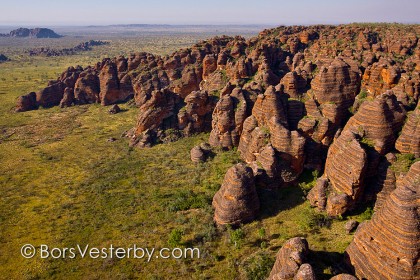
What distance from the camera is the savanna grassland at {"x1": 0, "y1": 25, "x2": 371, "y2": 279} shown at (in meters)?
32.7

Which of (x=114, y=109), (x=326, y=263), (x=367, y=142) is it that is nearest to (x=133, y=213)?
(x=326, y=263)

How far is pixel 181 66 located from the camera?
99938 mm

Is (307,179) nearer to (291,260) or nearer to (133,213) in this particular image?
(291,260)

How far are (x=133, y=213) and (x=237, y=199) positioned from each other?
1496 centimetres

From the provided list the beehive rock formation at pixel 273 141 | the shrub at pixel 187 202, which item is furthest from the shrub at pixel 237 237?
the beehive rock formation at pixel 273 141

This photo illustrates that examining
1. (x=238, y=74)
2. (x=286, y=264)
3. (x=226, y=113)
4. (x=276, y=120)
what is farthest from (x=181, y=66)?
(x=286, y=264)

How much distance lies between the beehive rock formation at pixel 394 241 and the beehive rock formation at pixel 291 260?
17.2ft

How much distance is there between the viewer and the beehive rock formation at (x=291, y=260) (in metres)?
24.3

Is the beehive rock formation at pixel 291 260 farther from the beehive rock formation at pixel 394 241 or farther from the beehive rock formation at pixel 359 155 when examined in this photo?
the beehive rock formation at pixel 359 155

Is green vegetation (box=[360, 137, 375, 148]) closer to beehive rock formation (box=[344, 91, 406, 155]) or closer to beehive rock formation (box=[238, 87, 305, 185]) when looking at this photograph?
beehive rock formation (box=[344, 91, 406, 155])

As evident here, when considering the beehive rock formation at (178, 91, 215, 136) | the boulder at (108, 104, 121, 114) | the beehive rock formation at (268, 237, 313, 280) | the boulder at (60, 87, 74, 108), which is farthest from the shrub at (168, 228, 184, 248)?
the boulder at (60, 87, 74, 108)

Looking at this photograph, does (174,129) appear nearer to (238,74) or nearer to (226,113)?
(226,113)

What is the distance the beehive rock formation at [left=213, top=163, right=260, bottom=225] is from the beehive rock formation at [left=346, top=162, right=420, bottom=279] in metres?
13.7

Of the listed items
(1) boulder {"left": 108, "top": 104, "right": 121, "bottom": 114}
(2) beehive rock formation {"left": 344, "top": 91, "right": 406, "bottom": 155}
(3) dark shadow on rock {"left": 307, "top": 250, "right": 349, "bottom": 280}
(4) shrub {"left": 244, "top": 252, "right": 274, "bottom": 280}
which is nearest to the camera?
(3) dark shadow on rock {"left": 307, "top": 250, "right": 349, "bottom": 280}
